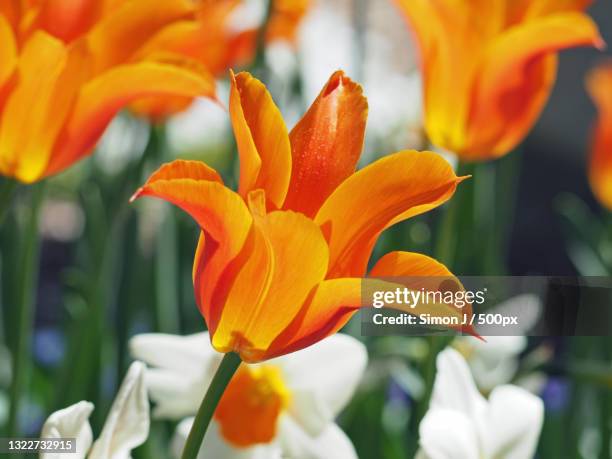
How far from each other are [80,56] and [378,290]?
0.22 meters

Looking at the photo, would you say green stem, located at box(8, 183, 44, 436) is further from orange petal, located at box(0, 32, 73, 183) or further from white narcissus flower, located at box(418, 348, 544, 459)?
white narcissus flower, located at box(418, 348, 544, 459)

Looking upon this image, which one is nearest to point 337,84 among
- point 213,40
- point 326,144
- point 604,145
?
point 326,144

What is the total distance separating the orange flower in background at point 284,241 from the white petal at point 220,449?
0.46 feet

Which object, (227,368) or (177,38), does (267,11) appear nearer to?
(177,38)

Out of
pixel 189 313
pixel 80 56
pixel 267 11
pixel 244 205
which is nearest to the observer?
pixel 244 205

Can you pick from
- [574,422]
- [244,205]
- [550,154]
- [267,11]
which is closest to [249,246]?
[244,205]

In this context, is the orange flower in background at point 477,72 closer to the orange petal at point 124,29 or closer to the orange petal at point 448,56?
the orange petal at point 448,56

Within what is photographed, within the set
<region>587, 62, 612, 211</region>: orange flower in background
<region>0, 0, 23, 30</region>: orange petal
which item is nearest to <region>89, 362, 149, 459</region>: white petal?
<region>0, 0, 23, 30</region>: orange petal

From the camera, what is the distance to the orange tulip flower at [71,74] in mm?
495

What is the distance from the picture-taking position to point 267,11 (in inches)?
29.4

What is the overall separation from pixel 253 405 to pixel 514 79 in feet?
0.89

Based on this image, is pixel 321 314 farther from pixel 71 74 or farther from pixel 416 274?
pixel 71 74

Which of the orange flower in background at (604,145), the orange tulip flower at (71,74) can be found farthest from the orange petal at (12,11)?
the orange flower in background at (604,145)

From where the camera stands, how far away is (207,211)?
1.20 feet
